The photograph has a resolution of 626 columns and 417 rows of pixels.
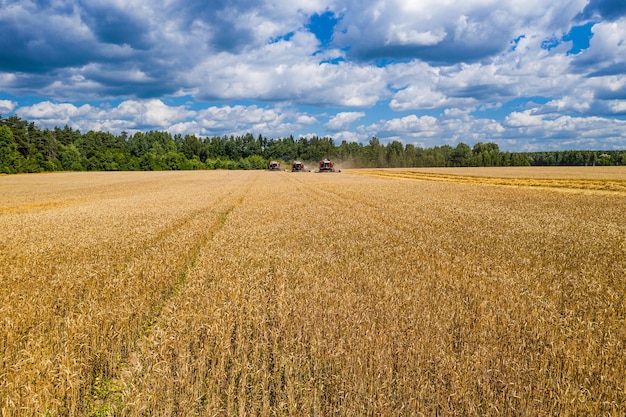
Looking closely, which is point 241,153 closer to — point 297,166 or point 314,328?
point 297,166

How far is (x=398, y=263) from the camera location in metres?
8.98

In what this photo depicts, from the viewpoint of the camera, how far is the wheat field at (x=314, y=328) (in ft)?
12.5

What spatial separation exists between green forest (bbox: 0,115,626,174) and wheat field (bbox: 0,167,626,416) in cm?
12115

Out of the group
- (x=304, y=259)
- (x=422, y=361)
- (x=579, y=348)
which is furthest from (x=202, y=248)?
(x=579, y=348)

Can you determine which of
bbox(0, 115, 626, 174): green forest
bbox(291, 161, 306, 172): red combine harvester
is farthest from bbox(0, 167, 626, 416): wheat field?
bbox(0, 115, 626, 174): green forest

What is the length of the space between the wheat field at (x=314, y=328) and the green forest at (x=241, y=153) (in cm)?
12115

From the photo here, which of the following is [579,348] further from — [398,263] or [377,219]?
[377,219]

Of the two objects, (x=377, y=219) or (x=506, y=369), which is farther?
(x=377, y=219)

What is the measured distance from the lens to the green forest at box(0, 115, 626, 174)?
117m

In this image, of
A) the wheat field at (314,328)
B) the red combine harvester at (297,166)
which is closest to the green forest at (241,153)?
the red combine harvester at (297,166)

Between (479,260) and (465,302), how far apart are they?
3327mm

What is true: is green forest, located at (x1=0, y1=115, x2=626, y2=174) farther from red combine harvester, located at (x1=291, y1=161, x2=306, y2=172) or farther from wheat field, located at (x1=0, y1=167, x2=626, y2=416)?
wheat field, located at (x1=0, y1=167, x2=626, y2=416)

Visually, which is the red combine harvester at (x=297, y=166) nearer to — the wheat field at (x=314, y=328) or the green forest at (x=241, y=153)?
the green forest at (x=241, y=153)

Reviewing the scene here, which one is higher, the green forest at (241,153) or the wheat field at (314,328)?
the green forest at (241,153)
